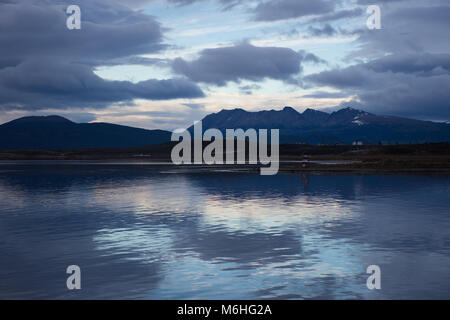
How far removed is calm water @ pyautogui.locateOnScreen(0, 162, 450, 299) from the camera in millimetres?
13594

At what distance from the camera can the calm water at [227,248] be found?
1359 cm

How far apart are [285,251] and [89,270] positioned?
7485 mm

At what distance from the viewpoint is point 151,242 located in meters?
20.5

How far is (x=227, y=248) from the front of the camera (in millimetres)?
19188
